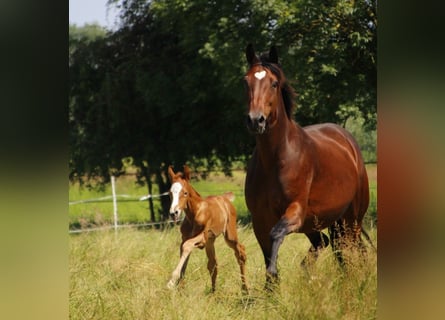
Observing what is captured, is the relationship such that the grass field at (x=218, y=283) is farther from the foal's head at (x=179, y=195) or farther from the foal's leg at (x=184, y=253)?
the foal's head at (x=179, y=195)

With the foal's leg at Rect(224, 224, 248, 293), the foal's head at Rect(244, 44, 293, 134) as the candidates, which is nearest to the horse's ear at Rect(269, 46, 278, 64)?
the foal's head at Rect(244, 44, 293, 134)

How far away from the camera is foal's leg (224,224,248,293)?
429 cm

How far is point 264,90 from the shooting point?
12.9 ft

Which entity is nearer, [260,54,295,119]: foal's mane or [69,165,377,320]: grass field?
[69,165,377,320]: grass field

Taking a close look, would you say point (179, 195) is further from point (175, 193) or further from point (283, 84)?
point (283, 84)

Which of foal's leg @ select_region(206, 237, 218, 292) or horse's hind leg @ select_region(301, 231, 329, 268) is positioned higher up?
horse's hind leg @ select_region(301, 231, 329, 268)

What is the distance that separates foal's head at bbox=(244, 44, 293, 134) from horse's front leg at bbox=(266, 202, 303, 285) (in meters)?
0.51

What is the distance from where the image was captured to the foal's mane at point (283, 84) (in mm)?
4008

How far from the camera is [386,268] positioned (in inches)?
125

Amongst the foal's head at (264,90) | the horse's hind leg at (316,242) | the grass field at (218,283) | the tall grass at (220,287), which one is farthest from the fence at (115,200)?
the foal's head at (264,90)

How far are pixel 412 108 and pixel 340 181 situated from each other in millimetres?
1222

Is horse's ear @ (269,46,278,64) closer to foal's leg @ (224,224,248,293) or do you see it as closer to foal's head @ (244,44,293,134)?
foal's head @ (244,44,293,134)

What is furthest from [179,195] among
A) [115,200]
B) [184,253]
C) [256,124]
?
[115,200]

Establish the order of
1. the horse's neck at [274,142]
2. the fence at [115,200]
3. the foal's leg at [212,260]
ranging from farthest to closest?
1. the fence at [115,200]
2. the foal's leg at [212,260]
3. the horse's neck at [274,142]
